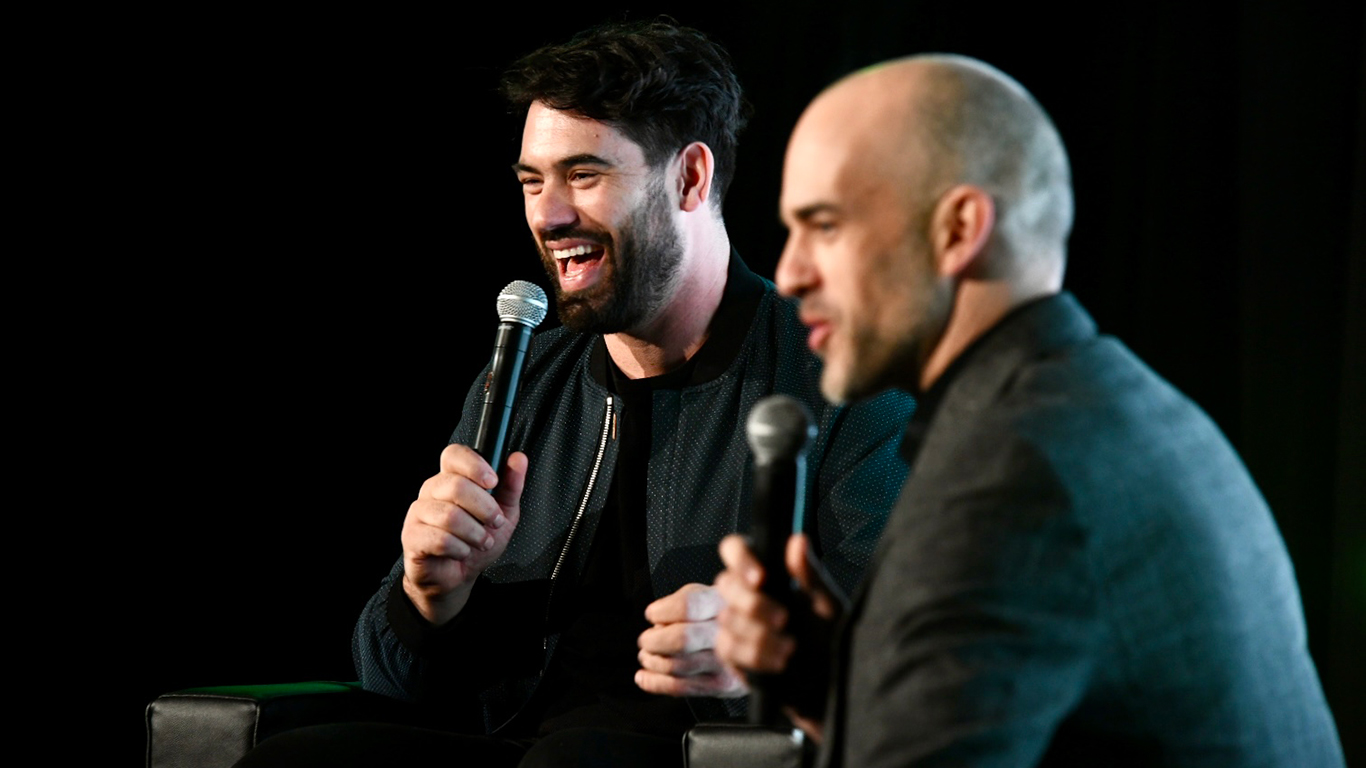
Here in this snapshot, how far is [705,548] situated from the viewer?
187 cm

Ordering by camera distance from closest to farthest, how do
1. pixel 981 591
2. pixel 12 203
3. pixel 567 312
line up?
1. pixel 981 591
2. pixel 567 312
3. pixel 12 203

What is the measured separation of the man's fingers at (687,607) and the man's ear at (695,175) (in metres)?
0.75

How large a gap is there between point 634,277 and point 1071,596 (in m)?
1.19

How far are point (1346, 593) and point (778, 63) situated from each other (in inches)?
60.7

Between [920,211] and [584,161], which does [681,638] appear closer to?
[920,211]

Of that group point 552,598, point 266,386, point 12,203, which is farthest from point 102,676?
point 552,598

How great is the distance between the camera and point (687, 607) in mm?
1551

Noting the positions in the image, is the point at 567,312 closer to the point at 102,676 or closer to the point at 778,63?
the point at 778,63

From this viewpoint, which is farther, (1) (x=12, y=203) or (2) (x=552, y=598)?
(1) (x=12, y=203)

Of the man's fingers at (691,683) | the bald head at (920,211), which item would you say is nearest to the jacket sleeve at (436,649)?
the man's fingers at (691,683)

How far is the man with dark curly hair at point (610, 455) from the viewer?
5.91 ft

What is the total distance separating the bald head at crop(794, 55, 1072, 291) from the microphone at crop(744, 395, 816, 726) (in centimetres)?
21

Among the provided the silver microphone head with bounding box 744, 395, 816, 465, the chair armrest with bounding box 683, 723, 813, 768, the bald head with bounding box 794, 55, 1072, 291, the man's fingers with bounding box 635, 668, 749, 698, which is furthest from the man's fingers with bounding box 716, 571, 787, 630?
the man's fingers with bounding box 635, 668, 749, 698

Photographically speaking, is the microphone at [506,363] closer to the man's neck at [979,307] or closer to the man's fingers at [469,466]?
the man's fingers at [469,466]
